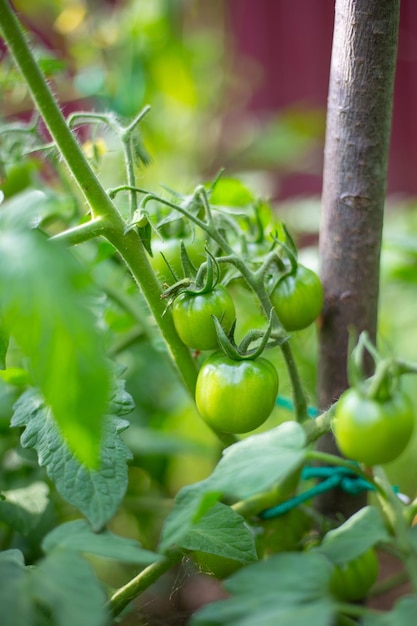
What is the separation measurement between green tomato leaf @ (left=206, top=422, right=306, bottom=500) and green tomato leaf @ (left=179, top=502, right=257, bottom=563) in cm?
8

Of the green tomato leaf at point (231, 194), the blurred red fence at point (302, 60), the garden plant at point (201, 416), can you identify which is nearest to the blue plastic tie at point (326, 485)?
the garden plant at point (201, 416)

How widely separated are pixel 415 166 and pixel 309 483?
2266 mm

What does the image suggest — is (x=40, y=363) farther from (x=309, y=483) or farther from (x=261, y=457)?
(x=309, y=483)

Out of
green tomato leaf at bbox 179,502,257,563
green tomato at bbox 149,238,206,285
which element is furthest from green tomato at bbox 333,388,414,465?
green tomato at bbox 149,238,206,285

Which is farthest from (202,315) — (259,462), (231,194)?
(231,194)

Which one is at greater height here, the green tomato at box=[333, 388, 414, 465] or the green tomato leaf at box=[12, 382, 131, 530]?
the green tomato at box=[333, 388, 414, 465]

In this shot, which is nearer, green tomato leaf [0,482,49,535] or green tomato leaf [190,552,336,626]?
green tomato leaf [190,552,336,626]

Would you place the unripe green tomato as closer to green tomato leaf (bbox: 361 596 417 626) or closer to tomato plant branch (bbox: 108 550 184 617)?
tomato plant branch (bbox: 108 550 184 617)

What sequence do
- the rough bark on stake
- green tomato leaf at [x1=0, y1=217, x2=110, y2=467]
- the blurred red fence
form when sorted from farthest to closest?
the blurred red fence, the rough bark on stake, green tomato leaf at [x1=0, y1=217, x2=110, y2=467]

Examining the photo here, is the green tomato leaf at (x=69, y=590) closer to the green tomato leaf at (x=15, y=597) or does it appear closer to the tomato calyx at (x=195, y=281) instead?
the green tomato leaf at (x=15, y=597)

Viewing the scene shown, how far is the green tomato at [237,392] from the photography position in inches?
20.0

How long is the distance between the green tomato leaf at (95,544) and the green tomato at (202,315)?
16 centimetres

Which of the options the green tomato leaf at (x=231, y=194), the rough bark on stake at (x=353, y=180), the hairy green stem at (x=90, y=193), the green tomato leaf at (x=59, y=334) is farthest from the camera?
the green tomato leaf at (x=231, y=194)

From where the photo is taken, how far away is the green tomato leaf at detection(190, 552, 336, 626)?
38cm
